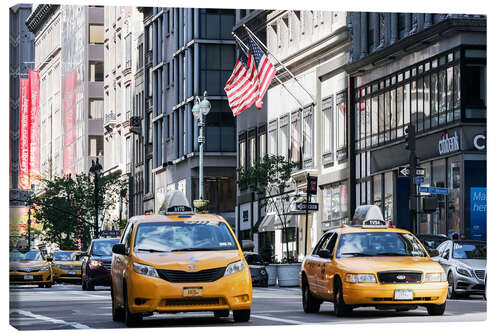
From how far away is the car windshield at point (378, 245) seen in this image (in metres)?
23.4

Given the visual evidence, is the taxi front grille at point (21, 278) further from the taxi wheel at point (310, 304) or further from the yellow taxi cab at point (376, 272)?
the yellow taxi cab at point (376, 272)

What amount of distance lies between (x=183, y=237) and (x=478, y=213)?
2513 cm

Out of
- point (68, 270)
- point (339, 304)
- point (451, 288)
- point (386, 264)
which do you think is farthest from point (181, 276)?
point (68, 270)

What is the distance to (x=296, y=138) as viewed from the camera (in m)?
66.2

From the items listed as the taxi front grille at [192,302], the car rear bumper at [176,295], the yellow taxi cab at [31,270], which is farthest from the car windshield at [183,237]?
the yellow taxi cab at [31,270]

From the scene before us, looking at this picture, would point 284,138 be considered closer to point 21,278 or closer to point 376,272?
A: point 21,278

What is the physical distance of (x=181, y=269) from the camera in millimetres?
20281

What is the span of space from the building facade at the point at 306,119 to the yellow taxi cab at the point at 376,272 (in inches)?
1339

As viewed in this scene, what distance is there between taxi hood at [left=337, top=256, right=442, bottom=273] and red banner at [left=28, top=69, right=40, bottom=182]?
111408mm

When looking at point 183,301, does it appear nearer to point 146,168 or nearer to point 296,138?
point 296,138

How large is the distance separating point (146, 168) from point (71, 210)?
1556cm

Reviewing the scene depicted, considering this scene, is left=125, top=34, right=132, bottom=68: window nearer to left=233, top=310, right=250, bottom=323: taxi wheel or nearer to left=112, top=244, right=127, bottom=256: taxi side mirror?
left=112, top=244, right=127, bottom=256: taxi side mirror

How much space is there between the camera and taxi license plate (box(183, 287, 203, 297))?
66.2ft
